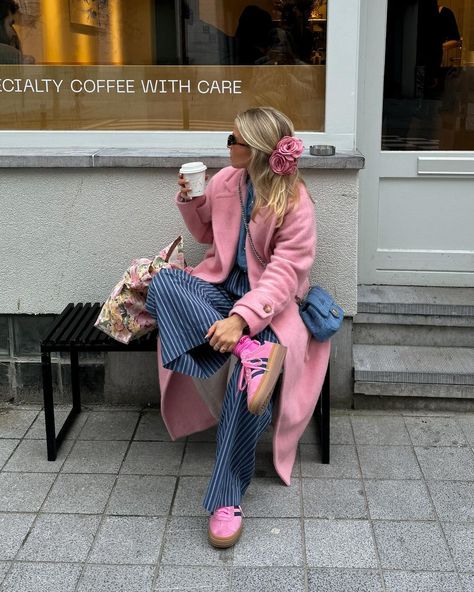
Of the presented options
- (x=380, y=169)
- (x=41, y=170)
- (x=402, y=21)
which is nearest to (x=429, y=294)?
(x=380, y=169)

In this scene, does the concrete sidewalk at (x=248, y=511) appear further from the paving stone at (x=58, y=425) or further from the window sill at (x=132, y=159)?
the window sill at (x=132, y=159)

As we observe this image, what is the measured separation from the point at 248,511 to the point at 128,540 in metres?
0.50

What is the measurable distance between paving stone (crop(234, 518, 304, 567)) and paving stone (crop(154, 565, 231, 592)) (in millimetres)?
95

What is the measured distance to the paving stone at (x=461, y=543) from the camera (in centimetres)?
280

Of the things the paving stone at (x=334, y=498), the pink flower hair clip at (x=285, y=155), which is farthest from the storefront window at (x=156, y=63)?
the paving stone at (x=334, y=498)

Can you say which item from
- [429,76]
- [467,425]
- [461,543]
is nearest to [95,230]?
[429,76]

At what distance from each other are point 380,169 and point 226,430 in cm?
184

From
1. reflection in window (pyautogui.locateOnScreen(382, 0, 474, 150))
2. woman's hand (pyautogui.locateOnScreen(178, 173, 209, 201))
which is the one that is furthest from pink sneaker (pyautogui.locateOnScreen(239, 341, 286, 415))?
reflection in window (pyautogui.locateOnScreen(382, 0, 474, 150))

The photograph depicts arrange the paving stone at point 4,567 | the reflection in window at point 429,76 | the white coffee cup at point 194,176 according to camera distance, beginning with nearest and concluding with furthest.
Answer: the paving stone at point 4,567, the white coffee cup at point 194,176, the reflection in window at point 429,76

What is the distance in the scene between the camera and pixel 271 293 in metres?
3.13

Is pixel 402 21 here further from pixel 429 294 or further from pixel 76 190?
pixel 76 190

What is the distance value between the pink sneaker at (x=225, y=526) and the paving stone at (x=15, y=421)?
1.27 meters

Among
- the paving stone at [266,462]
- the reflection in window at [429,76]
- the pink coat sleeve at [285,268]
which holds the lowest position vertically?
the paving stone at [266,462]

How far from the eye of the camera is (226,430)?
3.04 meters
